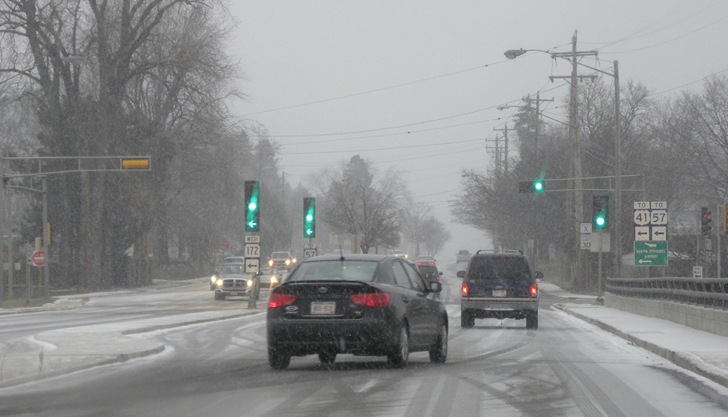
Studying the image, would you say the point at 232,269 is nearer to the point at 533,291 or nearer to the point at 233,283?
the point at 233,283

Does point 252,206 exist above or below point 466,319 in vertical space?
above

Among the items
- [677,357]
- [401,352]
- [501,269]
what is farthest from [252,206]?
[401,352]

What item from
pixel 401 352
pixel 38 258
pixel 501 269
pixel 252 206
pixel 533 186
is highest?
pixel 533 186

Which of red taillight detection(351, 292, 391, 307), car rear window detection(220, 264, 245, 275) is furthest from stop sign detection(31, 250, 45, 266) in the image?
red taillight detection(351, 292, 391, 307)

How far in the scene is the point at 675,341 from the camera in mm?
20781

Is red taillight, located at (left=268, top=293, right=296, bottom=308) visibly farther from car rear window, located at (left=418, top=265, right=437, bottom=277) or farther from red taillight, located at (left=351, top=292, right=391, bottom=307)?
car rear window, located at (left=418, top=265, right=437, bottom=277)

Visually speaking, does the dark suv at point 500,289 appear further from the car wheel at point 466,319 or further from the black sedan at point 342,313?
the black sedan at point 342,313

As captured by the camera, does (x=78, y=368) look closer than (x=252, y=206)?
Yes

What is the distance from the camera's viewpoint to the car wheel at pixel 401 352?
15.8 meters

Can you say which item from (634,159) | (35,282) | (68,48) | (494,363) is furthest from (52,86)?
(494,363)

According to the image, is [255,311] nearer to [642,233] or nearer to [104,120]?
[642,233]

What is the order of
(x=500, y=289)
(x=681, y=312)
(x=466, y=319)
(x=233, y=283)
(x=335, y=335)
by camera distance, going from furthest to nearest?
(x=233, y=283) → (x=466, y=319) → (x=500, y=289) → (x=681, y=312) → (x=335, y=335)

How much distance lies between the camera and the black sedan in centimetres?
1545

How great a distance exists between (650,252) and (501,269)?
25.0 feet
